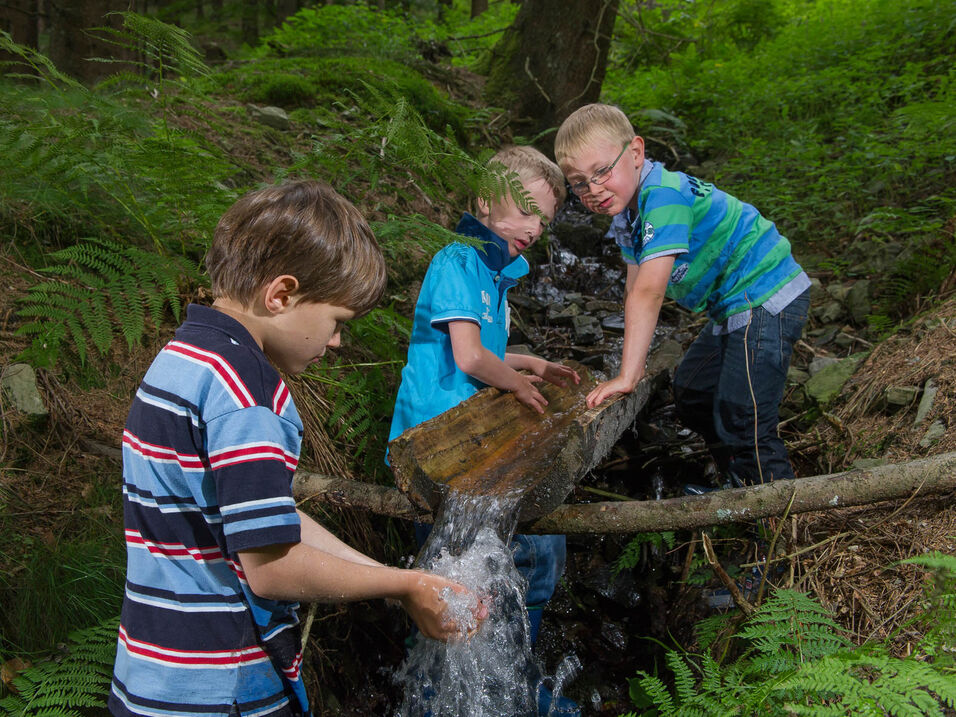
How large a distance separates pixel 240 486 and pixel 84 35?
21.6ft

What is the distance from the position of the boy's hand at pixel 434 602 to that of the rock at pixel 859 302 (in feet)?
14.9

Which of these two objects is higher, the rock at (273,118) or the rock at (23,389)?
the rock at (273,118)

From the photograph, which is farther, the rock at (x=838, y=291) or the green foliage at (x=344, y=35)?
the green foliage at (x=344, y=35)

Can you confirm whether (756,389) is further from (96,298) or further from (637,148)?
(96,298)

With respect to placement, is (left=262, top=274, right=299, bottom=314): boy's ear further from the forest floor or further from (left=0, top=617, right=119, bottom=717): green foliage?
the forest floor

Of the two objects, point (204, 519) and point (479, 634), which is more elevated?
point (204, 519)

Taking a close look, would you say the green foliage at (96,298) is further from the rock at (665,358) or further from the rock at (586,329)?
the rock at (586,329)

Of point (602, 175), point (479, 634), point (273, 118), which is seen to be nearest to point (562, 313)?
point (602, 175)

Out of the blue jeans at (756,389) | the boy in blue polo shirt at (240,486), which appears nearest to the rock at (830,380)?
the blue jeans at (756,389)

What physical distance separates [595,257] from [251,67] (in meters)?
4.49

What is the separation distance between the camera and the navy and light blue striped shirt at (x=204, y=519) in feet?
4.55

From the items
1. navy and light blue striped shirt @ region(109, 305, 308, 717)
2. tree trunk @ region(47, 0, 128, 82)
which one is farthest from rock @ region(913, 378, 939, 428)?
tree trunk @ region(47, 0, 128, 82)

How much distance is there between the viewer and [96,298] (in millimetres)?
3043

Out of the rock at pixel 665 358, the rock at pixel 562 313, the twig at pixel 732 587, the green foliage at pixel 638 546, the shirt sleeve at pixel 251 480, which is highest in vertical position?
the shirt sleeve at pixel 251 480
